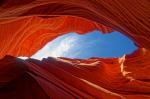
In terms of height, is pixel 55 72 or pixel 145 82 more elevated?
pixel 145 82

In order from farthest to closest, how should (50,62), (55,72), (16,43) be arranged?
(16,43) < (50,62) < (55,72)

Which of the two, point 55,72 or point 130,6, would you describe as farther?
point 55,72

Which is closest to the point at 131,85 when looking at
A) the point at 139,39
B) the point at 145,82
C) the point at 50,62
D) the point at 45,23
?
the point at 145,82

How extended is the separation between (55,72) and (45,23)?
1.53 m

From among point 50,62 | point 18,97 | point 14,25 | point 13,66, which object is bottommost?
point 18,97

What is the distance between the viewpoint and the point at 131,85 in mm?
5105

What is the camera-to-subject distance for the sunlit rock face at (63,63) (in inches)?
103

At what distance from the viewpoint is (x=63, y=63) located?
5.25m

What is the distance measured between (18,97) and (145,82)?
2.76 m

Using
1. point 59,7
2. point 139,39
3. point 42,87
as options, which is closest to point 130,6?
point 139,39

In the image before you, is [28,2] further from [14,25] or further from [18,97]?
[14,25]

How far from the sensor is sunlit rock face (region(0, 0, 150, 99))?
8.59 feet

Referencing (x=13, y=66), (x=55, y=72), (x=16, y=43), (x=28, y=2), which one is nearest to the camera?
(x=28, y=2)

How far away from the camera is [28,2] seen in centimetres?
303
